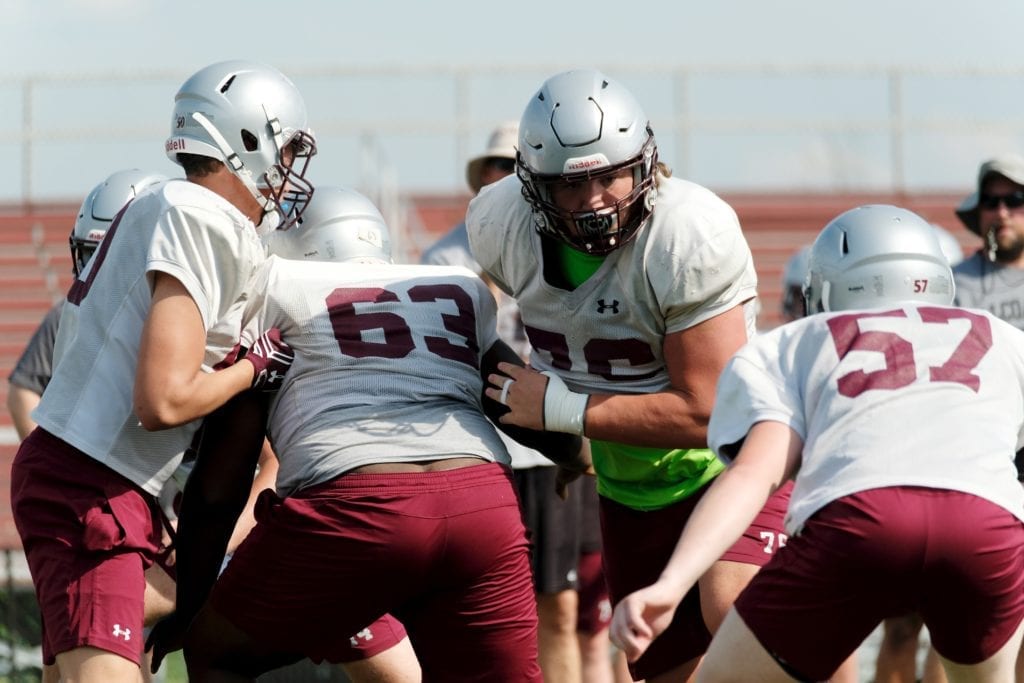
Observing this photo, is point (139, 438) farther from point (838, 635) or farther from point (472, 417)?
point (838, 635)

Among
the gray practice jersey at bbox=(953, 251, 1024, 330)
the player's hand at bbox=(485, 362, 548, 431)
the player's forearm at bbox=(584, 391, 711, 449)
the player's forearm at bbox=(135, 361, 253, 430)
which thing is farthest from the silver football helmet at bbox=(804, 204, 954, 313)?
the gray practice jersey at bbox=(953, 251, 1024, 330)

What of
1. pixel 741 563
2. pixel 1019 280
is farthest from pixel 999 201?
pixel 741 563

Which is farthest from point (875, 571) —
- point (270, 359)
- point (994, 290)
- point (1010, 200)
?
point (1010, 200)

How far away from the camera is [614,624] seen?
2.82 m

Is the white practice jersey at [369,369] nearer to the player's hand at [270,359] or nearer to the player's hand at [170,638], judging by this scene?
the player's hand at [270,359]

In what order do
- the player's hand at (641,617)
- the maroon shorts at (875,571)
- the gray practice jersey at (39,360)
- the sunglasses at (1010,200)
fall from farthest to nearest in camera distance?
the sunglasses at (1010,200), the gray practice jersey at (39,360), the maroon shorts at (875,571), the player's hand at (641,617)

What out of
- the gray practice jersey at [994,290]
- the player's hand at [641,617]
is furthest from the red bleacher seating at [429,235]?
the player's hand at [641,617]

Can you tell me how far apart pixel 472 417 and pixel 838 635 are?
1.05 metres

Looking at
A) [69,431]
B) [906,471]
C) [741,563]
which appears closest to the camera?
[906,471]

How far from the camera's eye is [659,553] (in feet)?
14.0

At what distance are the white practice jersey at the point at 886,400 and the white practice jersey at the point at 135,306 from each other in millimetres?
1158

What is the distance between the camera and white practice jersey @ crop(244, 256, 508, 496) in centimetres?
360

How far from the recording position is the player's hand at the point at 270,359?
3656mm

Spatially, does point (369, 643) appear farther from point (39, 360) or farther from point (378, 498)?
point (39, 360)
